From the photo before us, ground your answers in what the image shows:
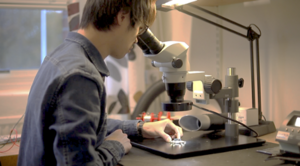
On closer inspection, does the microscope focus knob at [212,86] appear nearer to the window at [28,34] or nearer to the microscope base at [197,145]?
the microscope base at [197,145]

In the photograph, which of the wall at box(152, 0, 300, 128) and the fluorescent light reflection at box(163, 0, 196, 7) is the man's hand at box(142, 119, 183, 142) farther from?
the wall at box(152, 0, 300, 128)

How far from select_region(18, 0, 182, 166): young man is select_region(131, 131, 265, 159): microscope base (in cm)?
11

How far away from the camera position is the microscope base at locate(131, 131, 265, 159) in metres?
0.88

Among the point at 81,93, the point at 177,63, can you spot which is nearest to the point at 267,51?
the point at 177,63

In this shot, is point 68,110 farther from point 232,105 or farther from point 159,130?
point 232,105

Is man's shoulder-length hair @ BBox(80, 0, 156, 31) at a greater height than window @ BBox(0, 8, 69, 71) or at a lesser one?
lesser

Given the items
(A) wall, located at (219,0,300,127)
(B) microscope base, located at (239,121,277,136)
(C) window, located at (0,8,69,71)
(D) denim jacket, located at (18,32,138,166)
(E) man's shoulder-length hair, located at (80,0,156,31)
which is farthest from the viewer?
(C) window, located at (0,8,69,71)

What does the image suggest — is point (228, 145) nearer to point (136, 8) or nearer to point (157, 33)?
point (136, 8)

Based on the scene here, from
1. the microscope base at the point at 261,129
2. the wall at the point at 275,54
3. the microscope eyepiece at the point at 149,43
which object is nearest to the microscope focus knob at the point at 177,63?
the microscope eyepiece at the point at 149,43

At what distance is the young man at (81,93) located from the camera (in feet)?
1.95

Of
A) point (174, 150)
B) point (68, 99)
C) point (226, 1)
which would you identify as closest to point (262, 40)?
point (226, 1)

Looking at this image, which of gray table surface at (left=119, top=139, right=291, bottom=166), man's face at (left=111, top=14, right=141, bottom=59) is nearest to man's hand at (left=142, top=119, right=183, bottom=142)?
gray table surface at (left=119, top=139, right=291, bottom=166)

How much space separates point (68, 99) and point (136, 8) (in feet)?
1.02

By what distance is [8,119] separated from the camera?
1.66 metres
